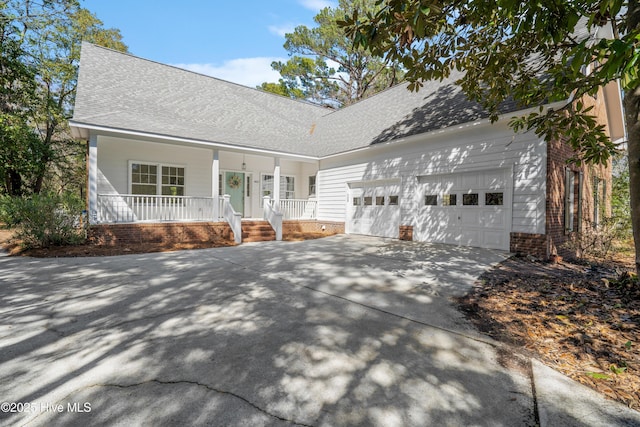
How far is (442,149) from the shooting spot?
9.91 m

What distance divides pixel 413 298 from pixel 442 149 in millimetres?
6768

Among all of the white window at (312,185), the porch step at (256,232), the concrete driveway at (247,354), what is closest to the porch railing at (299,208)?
the white window at (312,185)

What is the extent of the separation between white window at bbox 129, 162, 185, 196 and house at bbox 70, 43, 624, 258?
4 cm

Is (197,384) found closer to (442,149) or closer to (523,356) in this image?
(523,356)

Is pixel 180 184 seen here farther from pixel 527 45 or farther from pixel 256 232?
pixel 527 45

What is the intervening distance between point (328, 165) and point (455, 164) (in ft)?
20.2

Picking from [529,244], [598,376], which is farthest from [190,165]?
[598,376]

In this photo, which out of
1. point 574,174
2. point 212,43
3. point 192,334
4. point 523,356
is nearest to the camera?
point 523,356

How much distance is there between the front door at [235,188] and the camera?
13.9 m

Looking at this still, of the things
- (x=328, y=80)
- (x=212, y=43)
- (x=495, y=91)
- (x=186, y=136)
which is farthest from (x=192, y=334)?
(x=328, y=80)

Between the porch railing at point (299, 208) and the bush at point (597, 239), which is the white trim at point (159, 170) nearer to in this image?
the porch railing at point (299, 208)

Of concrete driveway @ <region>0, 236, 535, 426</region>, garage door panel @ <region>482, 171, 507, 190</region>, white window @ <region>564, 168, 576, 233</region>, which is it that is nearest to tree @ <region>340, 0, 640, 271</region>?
concrete driveway @ <region>0, 236, 535, 426</region>

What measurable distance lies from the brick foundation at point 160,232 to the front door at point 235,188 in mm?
2977

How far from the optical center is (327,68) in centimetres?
2591
